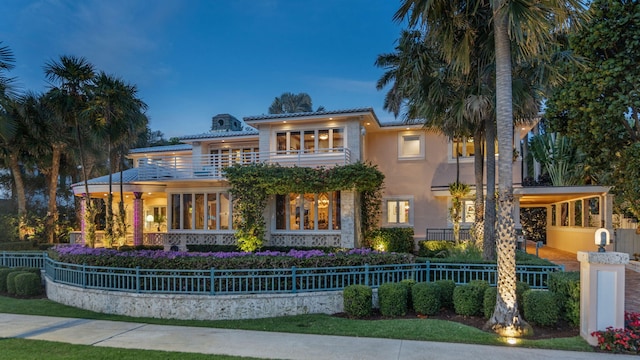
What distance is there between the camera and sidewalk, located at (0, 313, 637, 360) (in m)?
5.97

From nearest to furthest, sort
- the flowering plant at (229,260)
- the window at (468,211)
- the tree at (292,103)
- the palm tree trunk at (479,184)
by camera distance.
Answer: the flowering plant at (229,260)
the palm tree trunk at (479,184)
the window at (468,211)
the tree at (292,103)

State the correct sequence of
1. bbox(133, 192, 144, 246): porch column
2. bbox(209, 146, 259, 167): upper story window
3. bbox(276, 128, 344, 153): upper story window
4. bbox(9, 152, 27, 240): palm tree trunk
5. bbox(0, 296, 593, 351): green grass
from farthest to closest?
bbox(9, 152, 27, 240): palm tree trunk → bbox(133, 192, 144, 246): porch column → bbox(209, 146, 259, 167): upper story window → bbox(276, 128, 344, 153): upper story window → bbox(0, 296, 593, 351): green grass

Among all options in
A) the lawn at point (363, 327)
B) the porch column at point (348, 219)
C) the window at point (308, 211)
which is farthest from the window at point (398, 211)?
the lawn at point (363, 327)

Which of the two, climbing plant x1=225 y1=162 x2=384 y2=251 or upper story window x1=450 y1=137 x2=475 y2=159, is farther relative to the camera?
upper story window x1=450 y1=137 x2=475 y2=159

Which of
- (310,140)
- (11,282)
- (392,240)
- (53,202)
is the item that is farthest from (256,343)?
(53,202)

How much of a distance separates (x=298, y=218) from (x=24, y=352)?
40.9 feet

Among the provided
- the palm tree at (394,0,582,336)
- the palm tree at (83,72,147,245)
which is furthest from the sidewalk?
the palm tree at (83,72,147,245)

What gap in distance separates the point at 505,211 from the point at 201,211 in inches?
626

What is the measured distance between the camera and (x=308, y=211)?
58.7 feet

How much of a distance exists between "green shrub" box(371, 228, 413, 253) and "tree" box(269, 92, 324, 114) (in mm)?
24939

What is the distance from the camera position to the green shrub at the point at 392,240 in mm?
17453

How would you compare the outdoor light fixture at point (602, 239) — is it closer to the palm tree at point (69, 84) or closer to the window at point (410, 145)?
the window at point (410, 145)

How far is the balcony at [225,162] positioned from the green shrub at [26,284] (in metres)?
8.16

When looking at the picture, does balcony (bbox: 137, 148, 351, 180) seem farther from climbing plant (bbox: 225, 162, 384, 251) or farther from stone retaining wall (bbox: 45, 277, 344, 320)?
stone retaining wall (bbox: 45, 277, 344, 320)
